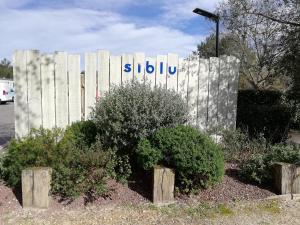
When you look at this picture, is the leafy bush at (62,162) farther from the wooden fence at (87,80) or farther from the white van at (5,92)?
the white van at (5,92)

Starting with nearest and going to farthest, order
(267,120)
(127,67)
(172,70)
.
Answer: (127,67)
(172,70)
(267,120)

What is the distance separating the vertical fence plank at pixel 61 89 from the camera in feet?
22.4

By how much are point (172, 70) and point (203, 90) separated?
804 millimetres

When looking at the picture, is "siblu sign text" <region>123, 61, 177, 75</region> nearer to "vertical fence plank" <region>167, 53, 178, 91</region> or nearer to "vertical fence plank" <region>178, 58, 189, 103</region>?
"vertical fence plank" <region>167, 53, 178, 91</region>

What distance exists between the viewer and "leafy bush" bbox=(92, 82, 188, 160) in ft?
16.9

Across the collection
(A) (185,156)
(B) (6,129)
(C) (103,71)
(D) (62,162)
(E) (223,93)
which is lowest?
(B) (6,129)

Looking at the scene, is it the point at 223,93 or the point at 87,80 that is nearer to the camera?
the point at 87,80

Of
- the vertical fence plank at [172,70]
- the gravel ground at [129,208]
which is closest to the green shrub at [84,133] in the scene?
the gravel ground at [129,208]

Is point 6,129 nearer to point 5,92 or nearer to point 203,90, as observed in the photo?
point 203,90

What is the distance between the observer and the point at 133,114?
16.8 ft

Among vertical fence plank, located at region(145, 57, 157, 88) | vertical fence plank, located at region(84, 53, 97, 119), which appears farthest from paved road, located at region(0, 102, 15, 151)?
vertical fence plank, located at region(145, 57, 157, 88)

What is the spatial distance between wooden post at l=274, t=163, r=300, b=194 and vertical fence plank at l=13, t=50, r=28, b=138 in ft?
14.5

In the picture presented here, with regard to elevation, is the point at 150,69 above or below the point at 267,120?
above

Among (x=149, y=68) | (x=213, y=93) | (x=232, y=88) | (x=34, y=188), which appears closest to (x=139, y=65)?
(x=149, y=68)
